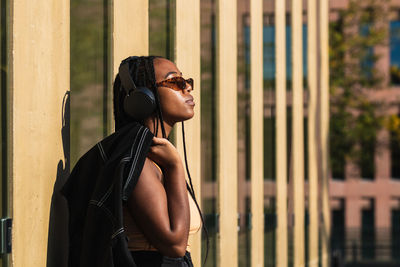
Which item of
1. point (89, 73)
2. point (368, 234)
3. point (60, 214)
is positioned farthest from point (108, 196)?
point (368, 234)

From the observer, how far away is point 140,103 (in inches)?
171

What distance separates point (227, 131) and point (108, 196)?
17.7ft

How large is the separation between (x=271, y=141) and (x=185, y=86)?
24.0 feet

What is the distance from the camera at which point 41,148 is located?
4.70m

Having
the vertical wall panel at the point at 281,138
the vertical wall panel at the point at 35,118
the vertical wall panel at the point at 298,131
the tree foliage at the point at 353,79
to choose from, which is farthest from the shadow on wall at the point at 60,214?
the tree foliage at the point at 353,79

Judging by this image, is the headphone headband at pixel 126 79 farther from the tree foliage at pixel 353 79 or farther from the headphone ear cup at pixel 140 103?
the tree foliage at pixel 353 79

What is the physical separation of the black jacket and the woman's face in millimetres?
343

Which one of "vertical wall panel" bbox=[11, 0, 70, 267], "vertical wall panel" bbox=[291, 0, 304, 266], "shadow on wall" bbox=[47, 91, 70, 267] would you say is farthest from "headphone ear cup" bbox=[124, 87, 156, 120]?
"vertical wall panel" bbox=[291, 0, 304, 266]

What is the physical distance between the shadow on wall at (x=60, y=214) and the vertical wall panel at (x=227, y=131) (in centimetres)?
399

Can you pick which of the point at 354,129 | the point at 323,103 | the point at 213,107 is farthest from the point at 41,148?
the point at 354,129

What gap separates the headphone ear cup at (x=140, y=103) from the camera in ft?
14.2

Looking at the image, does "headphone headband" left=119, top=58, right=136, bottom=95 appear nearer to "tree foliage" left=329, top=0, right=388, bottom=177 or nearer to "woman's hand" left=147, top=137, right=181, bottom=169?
"woman's hand" left=147, top=137, right=181, bottom=169

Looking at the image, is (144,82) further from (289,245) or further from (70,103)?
(289,245)

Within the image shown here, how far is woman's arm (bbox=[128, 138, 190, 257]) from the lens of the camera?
400cm
